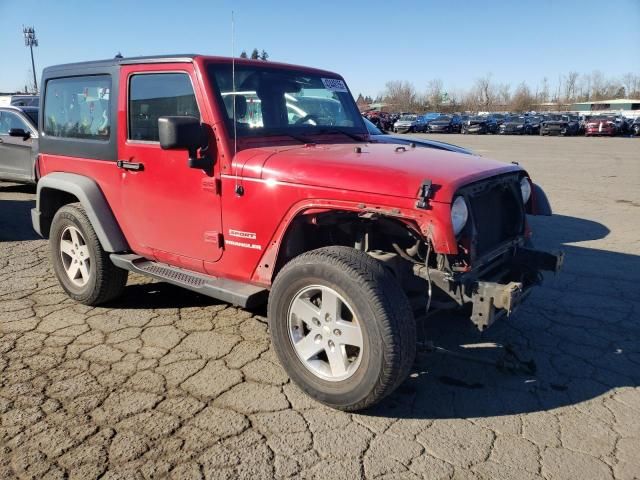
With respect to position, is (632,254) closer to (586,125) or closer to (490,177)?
(490,177)

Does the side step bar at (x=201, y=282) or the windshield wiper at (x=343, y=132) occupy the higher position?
the windshield wiper at (x=343, y=132)

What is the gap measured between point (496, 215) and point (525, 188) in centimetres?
47

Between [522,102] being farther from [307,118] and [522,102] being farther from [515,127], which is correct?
[307,118]

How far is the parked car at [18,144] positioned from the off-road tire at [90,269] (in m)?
5.31

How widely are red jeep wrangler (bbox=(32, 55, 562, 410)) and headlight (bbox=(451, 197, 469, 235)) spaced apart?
0.03 ft

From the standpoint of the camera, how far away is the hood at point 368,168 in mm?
2848

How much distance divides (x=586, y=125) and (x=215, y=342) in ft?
130

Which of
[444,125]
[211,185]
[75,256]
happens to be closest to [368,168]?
[211,185]

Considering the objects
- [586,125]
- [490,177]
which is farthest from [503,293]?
[586,125]

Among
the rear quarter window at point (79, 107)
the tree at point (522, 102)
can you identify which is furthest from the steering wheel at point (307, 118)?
the tree at point (522, 102)

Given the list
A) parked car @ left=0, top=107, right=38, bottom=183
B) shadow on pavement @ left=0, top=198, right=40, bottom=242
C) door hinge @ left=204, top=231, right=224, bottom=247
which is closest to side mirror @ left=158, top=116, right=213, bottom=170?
door hinge @ left=204, top=231, right=224, bottom=247

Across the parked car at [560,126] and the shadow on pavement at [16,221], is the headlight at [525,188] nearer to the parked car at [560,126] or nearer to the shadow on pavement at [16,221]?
the shadow on pavement at [16,221]

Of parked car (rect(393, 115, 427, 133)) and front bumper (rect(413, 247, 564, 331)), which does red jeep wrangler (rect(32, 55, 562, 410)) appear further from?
parked car (rect(393, 115, 427, 133))

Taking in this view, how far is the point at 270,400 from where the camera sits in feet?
10.3
